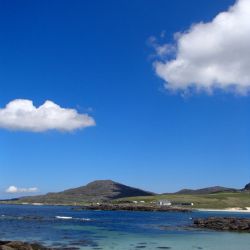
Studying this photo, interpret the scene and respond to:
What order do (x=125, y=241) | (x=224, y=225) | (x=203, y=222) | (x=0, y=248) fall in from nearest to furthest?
1. (x=0, y=248)
2. (x=125, y=241)
3. (x=224, y=225)
4. (x=203, y=222)

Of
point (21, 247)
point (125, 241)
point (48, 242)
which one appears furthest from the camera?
point (125, 241)

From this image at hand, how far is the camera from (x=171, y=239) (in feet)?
284

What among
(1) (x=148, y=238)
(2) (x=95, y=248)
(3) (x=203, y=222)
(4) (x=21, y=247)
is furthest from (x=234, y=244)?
Answer: (3) (x=203, y=222)

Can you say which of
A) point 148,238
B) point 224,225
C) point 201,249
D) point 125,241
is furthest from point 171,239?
point 224,225

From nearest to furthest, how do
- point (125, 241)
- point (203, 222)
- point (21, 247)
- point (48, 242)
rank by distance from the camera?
point (21, 247)
point (48, 242)
point (125, 241)
point (203, 222)

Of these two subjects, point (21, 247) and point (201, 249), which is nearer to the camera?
point (21, 247)

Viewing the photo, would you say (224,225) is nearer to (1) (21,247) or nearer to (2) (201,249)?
(2) (201,249)

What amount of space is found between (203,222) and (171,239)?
40.6m

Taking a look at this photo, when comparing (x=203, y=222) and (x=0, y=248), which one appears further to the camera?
(x=203, y=222)

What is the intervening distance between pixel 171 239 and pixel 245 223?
3688 cm

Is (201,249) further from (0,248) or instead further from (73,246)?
(0,248)

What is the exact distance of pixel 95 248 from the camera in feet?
227

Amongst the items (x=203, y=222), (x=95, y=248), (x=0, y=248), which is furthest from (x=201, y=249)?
(x=203, y=222)

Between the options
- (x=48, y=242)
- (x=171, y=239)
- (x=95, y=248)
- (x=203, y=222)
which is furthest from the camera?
(x=203, y=222)
